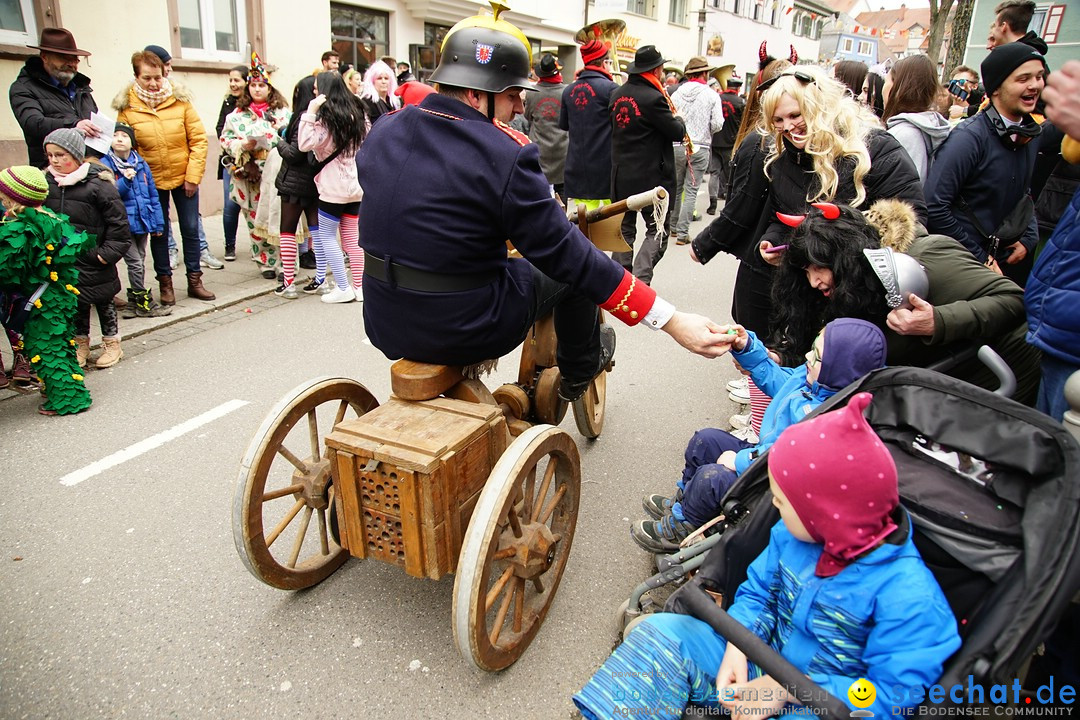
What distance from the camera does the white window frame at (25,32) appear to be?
6887 mm

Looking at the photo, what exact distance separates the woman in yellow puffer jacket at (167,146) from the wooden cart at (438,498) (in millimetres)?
4002

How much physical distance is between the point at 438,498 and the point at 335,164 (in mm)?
4470

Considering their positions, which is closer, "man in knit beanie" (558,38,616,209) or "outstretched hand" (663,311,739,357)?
"outstretched hand" (663,311,739,357)

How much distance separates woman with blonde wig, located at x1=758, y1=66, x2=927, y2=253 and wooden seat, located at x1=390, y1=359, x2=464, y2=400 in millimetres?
1597

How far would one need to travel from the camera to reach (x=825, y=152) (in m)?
3.06

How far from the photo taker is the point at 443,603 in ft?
8.79

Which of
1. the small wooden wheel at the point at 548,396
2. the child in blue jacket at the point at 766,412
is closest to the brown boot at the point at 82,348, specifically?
the small wooden wheel at the point at 548,396

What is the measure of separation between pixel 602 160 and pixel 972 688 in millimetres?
5494

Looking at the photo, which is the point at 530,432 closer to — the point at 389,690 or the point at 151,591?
the point at 389,690

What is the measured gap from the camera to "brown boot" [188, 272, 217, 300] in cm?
607

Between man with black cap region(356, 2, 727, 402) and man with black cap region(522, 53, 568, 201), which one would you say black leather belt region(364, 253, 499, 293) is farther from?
man with black cap region(522, 53, 568, 201)

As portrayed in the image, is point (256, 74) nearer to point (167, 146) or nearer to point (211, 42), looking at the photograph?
point (167, 146)

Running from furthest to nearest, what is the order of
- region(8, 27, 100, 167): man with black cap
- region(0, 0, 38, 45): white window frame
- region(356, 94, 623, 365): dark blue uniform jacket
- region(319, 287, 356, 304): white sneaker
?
region(0, 0, 38, 45): white window frame → region(319, 287, 356, 304): white sneaker → region(8, 27, 100, 167): man with black cap → region(356, 94, 623, 365): dark blue uniform jacket

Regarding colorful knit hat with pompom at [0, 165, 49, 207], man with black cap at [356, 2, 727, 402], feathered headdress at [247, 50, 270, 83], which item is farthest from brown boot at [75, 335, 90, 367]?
man with black cap at [356, 2, 727, 402]
